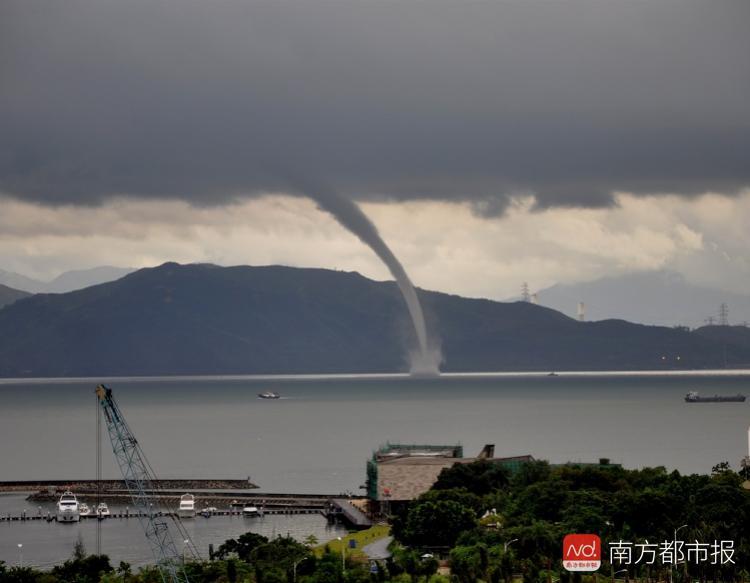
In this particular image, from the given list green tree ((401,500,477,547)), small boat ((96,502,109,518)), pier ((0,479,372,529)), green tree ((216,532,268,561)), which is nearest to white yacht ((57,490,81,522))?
pier ((0,479,372,529))

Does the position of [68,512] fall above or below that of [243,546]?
above

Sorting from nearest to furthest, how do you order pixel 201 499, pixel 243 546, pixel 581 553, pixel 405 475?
pixel 581 553
pixel 243 546
pixel 405 475
pixel 201 499

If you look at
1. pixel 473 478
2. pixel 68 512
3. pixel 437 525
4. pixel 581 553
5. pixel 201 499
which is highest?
pixel 473 478

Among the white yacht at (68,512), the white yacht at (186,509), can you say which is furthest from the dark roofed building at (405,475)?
the white yacht at (68,512)

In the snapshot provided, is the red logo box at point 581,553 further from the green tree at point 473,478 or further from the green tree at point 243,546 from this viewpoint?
the green tree at point 473,478

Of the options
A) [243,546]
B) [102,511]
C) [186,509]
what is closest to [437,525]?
[243,546]

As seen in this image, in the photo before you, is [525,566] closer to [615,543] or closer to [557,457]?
[615,543]

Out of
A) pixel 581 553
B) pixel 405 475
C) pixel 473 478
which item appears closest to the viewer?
pixel 581 553

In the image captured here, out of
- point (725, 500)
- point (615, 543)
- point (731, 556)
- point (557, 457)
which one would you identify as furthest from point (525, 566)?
point (557, 457)

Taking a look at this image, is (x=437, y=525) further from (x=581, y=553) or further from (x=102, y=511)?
(x=102, y=511)
